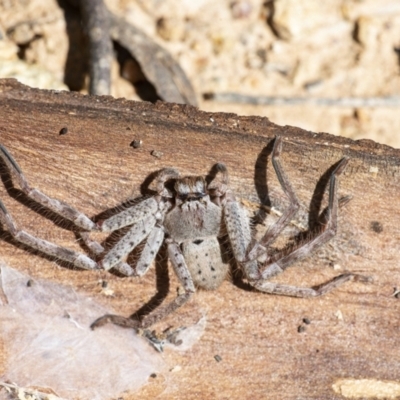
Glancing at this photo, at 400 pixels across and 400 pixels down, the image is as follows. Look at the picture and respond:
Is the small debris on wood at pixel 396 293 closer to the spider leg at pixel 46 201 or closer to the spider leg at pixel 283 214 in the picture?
the spider leg at pixel 283 214

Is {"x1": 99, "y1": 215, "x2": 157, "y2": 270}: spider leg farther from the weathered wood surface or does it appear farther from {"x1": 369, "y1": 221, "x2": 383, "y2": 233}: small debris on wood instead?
{"x1": 369, "y1": 221, "x2": 383, "y2": 233}: small debris on wood

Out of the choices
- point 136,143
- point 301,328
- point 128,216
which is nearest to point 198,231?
point 128,216

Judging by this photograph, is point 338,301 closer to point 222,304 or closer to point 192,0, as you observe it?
point 222,304

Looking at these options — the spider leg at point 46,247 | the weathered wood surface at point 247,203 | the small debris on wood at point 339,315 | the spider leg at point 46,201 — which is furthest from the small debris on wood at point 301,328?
the spider leg at point 46,201

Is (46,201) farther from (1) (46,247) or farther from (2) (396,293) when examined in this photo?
(2) (396,293)

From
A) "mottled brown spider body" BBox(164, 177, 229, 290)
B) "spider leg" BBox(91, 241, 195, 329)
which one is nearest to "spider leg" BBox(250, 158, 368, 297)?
"mottled brown spider body" BBox(164, 177, 229, 290)

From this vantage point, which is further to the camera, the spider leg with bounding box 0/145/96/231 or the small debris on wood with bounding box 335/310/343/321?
the small debris on wood with bounding box 335/310/343/321

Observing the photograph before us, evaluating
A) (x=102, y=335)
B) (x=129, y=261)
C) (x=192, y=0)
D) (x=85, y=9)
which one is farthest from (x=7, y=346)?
(x=192, y=0)
